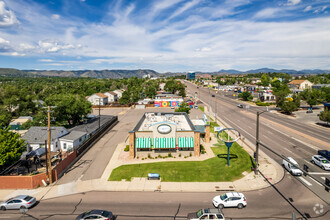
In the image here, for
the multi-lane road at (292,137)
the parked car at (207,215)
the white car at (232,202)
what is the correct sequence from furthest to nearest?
the multi-lane road at (292,137), the white car at (232,202), the parked car at (207,215)

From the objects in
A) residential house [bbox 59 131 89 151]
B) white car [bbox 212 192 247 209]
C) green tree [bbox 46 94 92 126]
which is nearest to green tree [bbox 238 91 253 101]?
green tree [bbox 46 94 92 126]

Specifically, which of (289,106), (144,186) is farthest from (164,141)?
(289,106)

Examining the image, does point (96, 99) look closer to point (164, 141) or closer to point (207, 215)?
point (164, 141)

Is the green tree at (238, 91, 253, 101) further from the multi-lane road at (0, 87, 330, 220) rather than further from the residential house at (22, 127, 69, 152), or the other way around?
the residential house at (22, 127, 69, 152)

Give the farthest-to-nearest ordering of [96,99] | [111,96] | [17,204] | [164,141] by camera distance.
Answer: [111,96] < [96,99] < [164,141] < [17,204]

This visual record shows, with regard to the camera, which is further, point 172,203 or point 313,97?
point 313,97

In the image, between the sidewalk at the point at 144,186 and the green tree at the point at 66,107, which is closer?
the sidewalk at the point at 144,186


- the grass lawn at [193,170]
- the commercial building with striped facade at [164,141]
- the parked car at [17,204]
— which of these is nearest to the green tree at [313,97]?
the grass lawn at [193,170]

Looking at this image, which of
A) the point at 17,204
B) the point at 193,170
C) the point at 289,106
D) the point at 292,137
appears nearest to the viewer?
the point at 17,204

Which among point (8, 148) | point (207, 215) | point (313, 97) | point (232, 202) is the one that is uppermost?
point (313, 97)

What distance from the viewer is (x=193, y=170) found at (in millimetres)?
30703

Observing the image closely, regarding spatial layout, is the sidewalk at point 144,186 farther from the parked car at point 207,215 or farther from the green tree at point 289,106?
the green tree at point 289,106

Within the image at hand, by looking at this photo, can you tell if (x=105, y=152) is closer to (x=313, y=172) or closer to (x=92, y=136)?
(x=92, y=136)

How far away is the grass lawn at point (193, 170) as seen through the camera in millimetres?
28750
